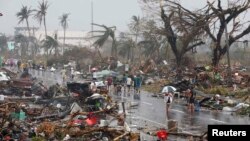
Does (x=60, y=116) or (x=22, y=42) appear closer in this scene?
(x=60, y=116)

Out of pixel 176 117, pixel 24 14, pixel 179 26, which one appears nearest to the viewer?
pixel 176 117

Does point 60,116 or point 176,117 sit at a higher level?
point 60,116

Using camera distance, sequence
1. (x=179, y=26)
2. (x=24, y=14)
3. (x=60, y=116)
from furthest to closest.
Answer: (x=24, y=14) < (x=179, y=26) < (x=60, y=116)

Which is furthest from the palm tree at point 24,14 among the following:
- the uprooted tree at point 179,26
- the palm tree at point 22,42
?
the uprooted tree at point 179,26

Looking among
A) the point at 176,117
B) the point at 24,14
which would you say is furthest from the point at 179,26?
the point at 24,14

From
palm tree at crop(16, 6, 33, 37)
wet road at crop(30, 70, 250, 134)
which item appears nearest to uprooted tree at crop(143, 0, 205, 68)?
wet road at crop(30, 70, 250, 134)

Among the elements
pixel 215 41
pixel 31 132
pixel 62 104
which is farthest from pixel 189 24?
pixel 31 132

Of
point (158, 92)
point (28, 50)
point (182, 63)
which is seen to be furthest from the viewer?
point (28, 50)

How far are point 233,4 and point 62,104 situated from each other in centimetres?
2233

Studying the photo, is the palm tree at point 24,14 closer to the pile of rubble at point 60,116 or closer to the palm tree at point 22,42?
the palm tree at point 22,42

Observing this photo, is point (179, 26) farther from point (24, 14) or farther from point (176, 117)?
point (24, 14)

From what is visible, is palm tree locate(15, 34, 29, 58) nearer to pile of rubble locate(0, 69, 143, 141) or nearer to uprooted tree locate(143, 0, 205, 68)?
uprooted tree locate(143, 0, 205, 68)

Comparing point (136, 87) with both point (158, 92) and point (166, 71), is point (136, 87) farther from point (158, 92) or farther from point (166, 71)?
point (166, 71)

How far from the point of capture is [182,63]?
52906 millimetres
